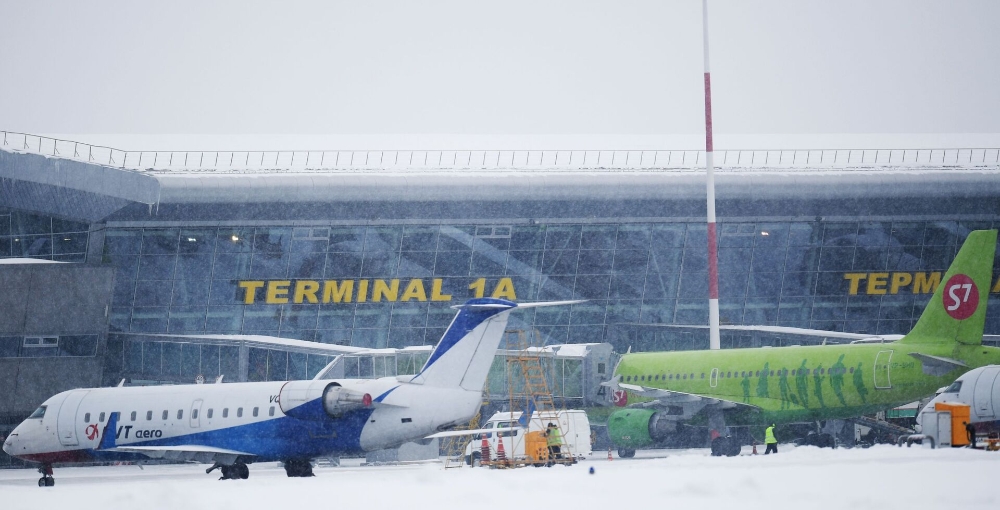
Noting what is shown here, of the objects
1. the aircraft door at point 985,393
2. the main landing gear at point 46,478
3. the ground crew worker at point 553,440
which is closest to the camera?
the main landing gear at point 46,478

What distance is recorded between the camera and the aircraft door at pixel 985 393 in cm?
3931

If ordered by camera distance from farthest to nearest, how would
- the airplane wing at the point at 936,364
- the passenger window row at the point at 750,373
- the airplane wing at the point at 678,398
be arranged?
the airplane wing at the point at 678,398
the passenger window row at the point at 750,373
the airplane wing at the point at 936,364

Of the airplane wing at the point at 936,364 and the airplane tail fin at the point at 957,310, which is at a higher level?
the airplane tail fin at the point at 957,310

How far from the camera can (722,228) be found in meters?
72.0

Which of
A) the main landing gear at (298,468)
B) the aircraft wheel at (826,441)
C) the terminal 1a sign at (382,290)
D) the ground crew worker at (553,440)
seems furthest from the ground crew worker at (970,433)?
the terminal 1a sign at (382,290)

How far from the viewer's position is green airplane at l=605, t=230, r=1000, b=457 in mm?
42469

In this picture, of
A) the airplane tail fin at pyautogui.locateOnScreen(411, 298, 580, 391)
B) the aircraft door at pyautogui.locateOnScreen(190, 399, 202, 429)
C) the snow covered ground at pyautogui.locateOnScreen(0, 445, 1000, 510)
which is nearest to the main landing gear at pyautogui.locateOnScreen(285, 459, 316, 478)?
the aircraft door at pyautogui.locateOnScreen(190, 399, 202, 429)

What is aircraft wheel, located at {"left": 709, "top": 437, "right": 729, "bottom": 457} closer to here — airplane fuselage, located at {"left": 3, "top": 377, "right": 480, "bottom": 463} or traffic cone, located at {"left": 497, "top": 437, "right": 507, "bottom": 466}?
traffic cone, located at {"left": 497, "top": 437, "right": 507, "bottom": 466}

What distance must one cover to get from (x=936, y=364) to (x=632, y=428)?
12.0m

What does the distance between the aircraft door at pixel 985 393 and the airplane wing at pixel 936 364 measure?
2.13 m

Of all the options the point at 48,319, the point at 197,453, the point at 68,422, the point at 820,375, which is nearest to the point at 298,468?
the point at 197,453

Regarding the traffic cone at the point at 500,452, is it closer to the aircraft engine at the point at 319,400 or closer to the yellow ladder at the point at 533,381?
the yellow ladder at the point at 533,381

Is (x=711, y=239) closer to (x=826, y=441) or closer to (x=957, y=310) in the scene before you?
(x=826, y=441)

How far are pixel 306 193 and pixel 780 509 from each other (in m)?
53.5
